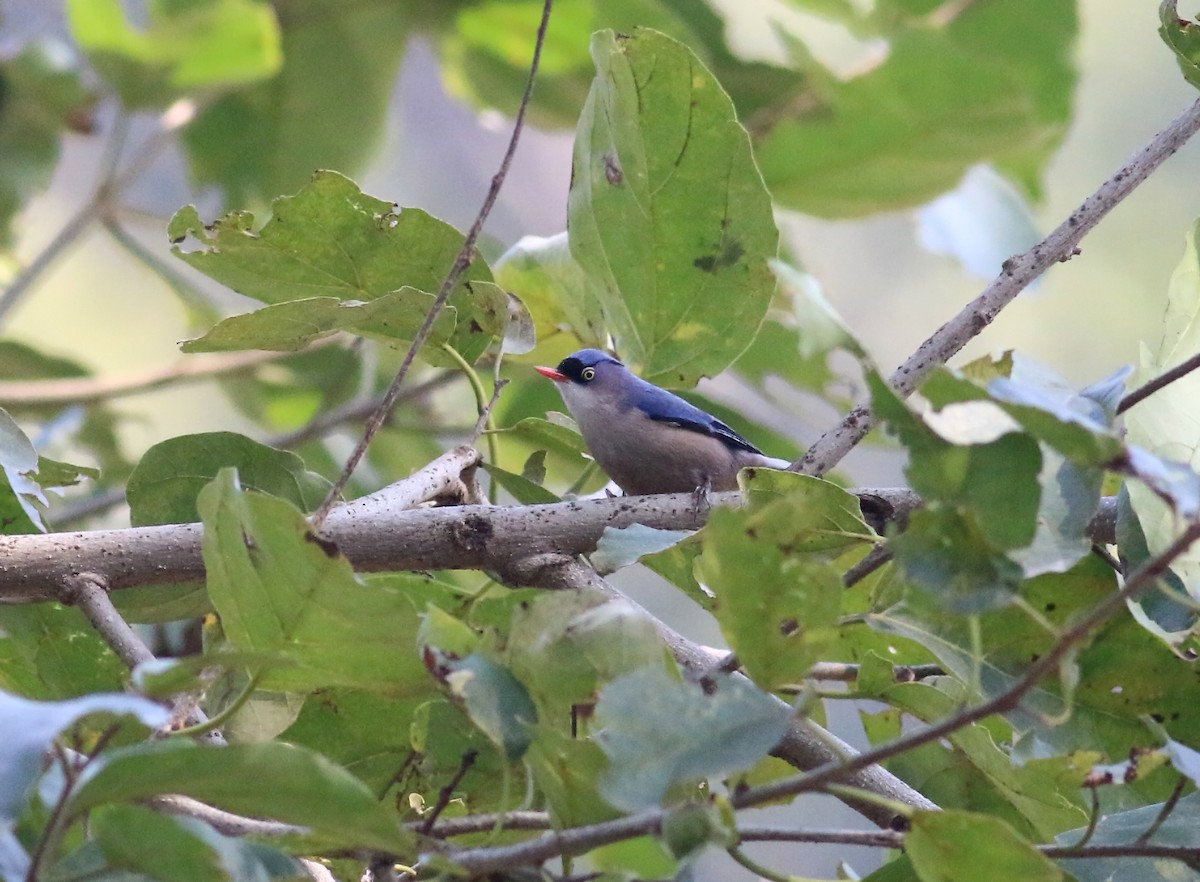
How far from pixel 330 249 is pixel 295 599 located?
0.84 metres

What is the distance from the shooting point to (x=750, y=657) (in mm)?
1119

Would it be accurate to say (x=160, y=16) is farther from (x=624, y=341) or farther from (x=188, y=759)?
(x=188, y=759)

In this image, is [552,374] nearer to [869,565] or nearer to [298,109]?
[298,109]

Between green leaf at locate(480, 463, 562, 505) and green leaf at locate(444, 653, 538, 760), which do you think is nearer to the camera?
green leaf at locate(444, 653, 538, 760)

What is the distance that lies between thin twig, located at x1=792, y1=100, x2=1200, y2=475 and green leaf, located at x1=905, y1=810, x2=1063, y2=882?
2.16ft

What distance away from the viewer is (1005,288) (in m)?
1.67

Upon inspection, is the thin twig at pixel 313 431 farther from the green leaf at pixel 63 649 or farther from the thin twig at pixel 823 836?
the thin twig at pixel 823 836

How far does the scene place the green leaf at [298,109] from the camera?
161 inches

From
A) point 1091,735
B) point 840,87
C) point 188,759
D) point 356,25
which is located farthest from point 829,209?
point 188,759

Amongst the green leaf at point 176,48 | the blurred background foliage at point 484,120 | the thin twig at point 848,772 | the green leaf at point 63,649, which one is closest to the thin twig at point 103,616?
the green leaf at point 63,649

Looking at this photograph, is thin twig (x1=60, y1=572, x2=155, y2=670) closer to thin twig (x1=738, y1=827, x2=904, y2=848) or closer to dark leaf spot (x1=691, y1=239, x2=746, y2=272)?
thin twig (x1=738, y1=827, x2=904, y2=848)

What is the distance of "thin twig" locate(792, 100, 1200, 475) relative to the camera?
1.64 m

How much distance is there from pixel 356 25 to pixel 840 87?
163 cm

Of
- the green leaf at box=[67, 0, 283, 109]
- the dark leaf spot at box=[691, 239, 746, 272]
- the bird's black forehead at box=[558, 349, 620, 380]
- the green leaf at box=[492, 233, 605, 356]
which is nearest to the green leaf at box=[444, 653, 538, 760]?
the dark leaf spot at box=[691, 239, 746, 272]
